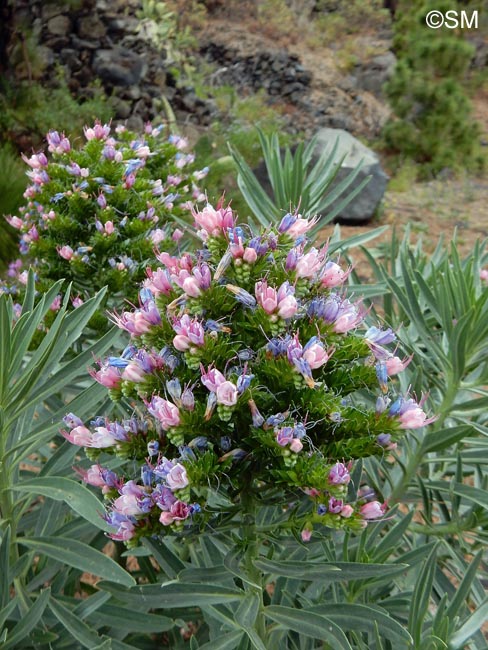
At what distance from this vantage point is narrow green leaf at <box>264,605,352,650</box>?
3.29 feet

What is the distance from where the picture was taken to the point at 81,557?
106cm

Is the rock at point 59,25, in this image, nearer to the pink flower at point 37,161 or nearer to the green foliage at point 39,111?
the green foliage at point 39,111

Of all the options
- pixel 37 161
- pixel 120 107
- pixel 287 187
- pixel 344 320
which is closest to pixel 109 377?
pixel 344 320

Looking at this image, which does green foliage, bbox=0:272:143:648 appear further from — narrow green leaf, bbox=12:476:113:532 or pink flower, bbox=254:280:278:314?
pink flower, bbox=254:280:278:314

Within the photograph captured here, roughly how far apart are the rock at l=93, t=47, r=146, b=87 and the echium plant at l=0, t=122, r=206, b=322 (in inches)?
267

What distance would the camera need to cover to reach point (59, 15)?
326 inches

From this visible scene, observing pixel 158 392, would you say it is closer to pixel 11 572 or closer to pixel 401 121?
pixel 11 572

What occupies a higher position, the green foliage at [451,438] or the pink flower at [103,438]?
the pink flower at [103,438]

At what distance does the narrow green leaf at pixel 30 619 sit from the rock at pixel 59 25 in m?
8.86

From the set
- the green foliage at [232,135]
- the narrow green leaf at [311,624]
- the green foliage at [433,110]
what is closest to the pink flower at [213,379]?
the narrow green leaf at [311,624]

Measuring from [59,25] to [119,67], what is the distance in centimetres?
109

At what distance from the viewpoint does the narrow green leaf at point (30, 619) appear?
1.10 metres

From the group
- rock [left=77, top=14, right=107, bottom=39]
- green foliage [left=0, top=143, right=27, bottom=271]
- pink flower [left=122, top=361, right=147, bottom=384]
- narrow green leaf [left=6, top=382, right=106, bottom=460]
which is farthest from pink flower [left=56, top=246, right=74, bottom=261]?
rock [left=77, top=14, right=107, bottom=39]

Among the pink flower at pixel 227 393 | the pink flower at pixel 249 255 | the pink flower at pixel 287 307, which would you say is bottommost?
the pink flower at pixel 227 393
